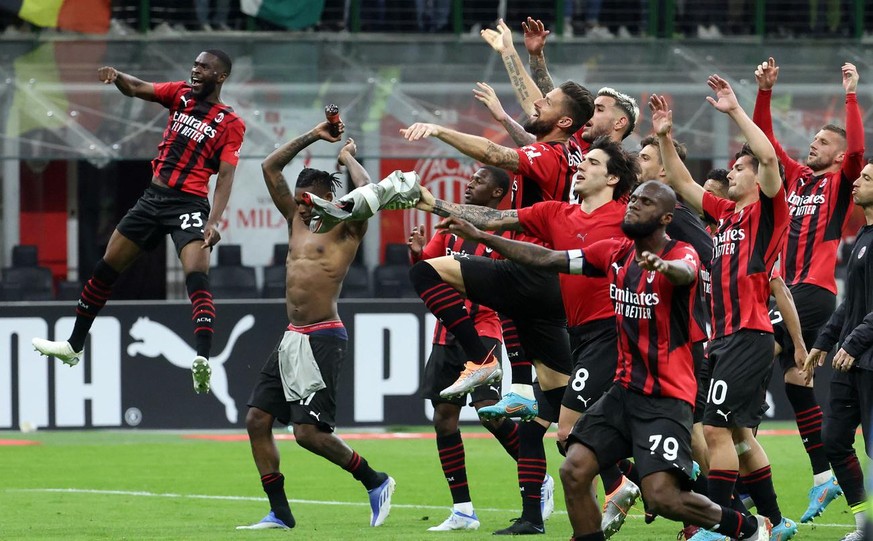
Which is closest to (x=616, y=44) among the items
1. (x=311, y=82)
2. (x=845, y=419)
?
(x=311, y=82)

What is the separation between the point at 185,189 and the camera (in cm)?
1097

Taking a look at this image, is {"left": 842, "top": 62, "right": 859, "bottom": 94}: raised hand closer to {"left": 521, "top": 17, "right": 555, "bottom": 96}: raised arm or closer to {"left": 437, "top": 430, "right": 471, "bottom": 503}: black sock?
{"left": 521, "top": 17, "right": 555, "bottom": 96}: raised arm

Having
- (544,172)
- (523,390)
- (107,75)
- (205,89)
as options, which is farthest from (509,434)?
(107,75)

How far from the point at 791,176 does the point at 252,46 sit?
40.1ft

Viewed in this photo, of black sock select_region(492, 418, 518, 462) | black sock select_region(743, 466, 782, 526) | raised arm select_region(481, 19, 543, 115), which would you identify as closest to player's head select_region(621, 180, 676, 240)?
black sock select_region(743, 466, 782, 526)

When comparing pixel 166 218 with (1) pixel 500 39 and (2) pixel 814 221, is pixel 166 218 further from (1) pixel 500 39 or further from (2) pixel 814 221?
(2) pixel 814 221

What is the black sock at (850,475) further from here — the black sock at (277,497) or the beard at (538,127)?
the black sock at (277,497)

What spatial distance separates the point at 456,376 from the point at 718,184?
225 cm

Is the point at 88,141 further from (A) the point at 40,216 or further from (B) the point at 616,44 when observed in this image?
(B) the point at 616,44

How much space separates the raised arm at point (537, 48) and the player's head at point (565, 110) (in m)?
0.94

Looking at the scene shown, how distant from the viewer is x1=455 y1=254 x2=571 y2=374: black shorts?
29.4 feet

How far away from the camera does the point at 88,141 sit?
65.3 feet

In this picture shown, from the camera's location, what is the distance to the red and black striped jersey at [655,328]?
25.0 ft

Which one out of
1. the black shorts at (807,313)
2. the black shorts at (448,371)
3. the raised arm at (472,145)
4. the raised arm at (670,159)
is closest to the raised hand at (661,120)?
the raised arm at (670,159)
